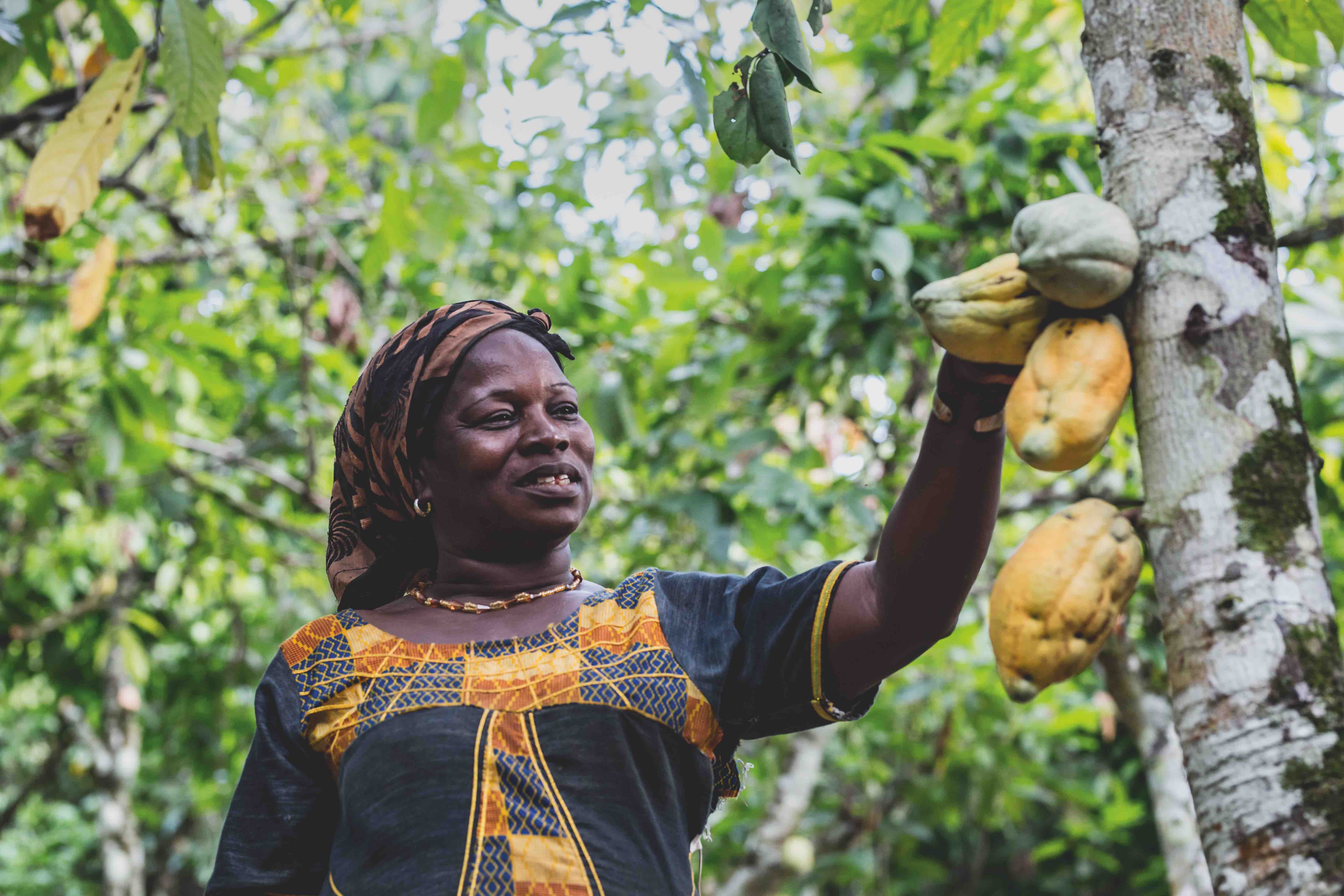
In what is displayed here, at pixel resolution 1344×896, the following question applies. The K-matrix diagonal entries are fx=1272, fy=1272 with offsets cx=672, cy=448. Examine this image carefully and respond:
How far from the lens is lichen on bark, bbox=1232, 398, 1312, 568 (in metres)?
0.97

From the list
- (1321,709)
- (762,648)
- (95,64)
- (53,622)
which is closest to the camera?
(1321,709)

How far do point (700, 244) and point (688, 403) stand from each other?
0.64m

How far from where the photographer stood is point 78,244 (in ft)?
13.4

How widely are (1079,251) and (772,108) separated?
1.42 feet

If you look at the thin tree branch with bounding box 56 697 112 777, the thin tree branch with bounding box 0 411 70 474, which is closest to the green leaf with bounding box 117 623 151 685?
the thin tree branch with bounding box 56 697 112 777

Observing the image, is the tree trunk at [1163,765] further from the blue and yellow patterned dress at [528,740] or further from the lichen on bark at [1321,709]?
the lichen on bark at [1321,709]

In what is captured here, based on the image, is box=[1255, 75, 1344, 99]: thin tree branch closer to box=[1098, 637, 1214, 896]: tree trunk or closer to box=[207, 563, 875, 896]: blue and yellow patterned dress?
box=[207, 563, 875, 896]: blue and yellow patterned dress

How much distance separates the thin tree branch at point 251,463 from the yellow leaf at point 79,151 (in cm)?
193

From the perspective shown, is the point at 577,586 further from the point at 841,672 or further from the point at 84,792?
the point at 84,792

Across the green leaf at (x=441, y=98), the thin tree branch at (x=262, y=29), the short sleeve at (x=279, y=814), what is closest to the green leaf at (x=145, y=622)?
the thin tree branch at (x=262, y=29)

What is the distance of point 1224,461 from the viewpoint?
988 millimetres

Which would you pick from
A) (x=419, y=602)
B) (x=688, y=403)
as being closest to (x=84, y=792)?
(x=688, y=403)

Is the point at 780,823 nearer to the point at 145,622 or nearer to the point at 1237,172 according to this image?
the point at 145,622

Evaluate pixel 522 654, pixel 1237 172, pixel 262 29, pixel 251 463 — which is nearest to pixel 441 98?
pixel 262 29
